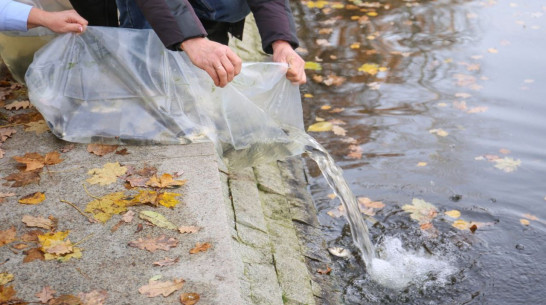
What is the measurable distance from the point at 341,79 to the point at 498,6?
325 centimetres

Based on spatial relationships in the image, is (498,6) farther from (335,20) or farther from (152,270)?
(152,270)

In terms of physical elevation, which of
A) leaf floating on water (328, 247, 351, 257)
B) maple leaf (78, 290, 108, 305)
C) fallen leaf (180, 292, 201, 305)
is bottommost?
leaf floating on water (328, 247, 351, 257)

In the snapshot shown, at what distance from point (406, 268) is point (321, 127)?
188cm

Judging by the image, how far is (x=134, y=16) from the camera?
3.64 m

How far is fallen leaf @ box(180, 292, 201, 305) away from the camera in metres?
2.45

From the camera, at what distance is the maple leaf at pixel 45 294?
246 cm

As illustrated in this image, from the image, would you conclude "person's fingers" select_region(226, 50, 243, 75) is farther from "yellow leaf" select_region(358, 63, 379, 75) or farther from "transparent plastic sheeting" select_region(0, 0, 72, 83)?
"yellow leaf" select_region(358, 63, 379, 75)

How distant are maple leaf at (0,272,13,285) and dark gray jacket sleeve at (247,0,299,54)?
1782mm

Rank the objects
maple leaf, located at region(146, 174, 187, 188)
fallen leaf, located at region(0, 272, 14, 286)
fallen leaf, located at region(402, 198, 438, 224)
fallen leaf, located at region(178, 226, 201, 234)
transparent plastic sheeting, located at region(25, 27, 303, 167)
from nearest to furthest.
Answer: fallen leaf, located at region(0, 272, 14, 286) < fallen leaf, located at region(178, 226, 201, 234) < maple leaf, located at region(146, 174, 187, 188) < transparent plastic sheeting, located at region(25, 27, 303, 167) < fallen leaf, located at region(402, 198, 438, 224)

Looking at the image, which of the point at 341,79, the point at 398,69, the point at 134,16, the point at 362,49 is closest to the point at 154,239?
the point at 134,16

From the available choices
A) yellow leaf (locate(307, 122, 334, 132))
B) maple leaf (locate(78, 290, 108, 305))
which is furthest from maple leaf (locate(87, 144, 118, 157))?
yellow leaf (locate(307, 122, 334, 132))

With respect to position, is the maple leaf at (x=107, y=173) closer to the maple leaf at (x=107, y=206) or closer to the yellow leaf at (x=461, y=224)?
the maple leaf at (x=107, y=206)

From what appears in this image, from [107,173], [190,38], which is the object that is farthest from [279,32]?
[107,173]

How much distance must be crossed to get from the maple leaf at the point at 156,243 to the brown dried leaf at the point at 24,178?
814 mm
